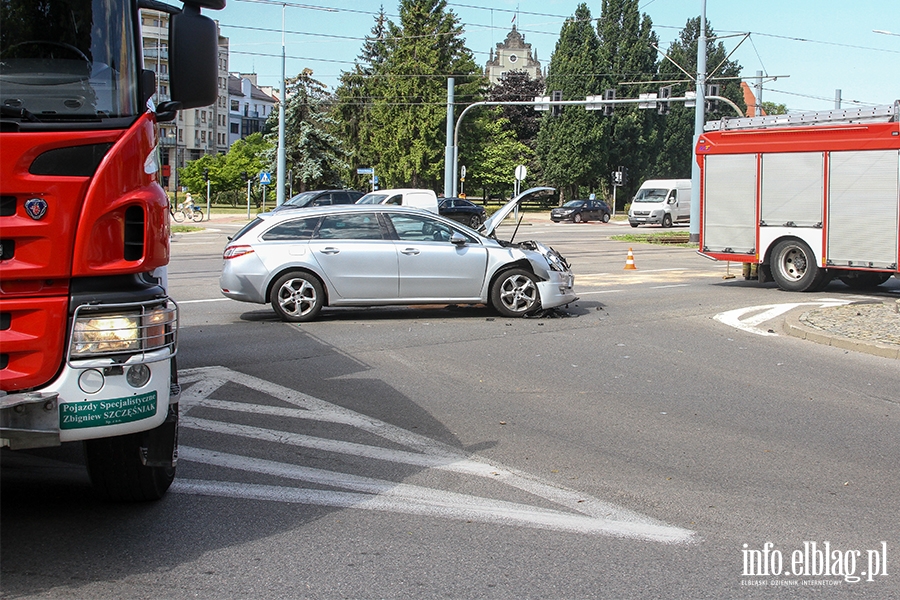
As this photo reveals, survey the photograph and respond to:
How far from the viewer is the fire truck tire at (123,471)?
196 inches

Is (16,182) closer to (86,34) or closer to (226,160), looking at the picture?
(86,34)

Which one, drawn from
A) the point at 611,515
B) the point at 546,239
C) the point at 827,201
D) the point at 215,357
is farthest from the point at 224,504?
the point at 546,239

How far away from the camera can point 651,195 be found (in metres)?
54.0

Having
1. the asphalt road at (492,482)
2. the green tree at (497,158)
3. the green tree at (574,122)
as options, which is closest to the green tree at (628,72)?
the green tree at (574,122)

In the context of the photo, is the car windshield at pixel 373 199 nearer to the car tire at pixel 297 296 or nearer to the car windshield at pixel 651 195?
the car windshield at pixel 651 195

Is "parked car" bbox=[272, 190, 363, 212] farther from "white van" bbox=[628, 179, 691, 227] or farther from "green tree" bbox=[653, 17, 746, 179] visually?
"green tree" bbox=[653, 17, 746, 179]

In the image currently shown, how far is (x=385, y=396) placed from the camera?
8.41 meters

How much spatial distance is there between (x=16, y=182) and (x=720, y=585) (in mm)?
3464

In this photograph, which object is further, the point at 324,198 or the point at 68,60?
the point at 324,198

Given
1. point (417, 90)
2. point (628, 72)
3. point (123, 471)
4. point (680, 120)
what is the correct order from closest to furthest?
point (123, 471), point (417, 90), point (628, 72), point (680, 120)

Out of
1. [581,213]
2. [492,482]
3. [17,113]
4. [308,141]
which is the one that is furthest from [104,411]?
[308,141]

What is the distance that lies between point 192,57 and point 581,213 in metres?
55.0

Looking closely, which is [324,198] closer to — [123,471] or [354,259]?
[354,259]

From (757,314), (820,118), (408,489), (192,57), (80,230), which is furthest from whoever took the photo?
(820,118)
